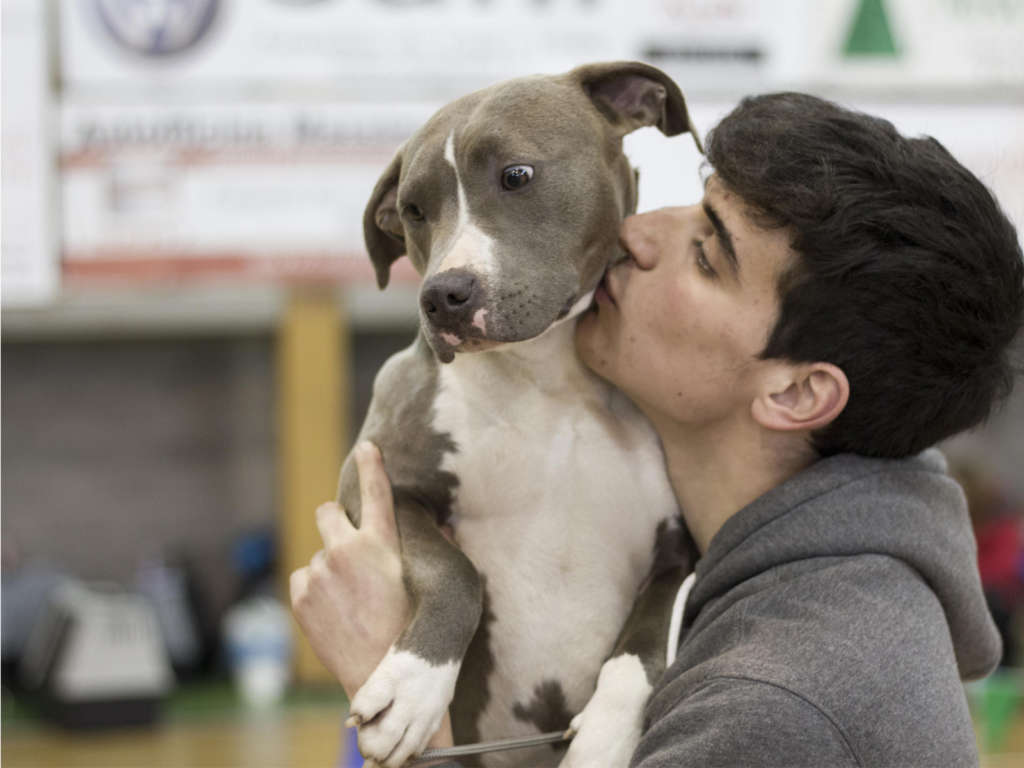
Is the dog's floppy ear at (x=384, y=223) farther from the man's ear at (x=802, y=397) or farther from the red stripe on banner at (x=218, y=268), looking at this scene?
the red stripe on banner at (x=218, y=268)

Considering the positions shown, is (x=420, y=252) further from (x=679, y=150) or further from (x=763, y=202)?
(x=679, y=150)

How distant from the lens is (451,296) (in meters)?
1.46

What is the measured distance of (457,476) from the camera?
161 cm

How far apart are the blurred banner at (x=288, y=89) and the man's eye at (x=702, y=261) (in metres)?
3.73

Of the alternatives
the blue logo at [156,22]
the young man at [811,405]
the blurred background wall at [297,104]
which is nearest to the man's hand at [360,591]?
the young man at [811,405]

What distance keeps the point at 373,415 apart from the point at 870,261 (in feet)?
2.33

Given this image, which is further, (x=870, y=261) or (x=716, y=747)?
(x=870, y=261)

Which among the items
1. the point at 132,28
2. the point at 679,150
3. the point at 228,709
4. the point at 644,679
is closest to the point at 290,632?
the point at 228,709

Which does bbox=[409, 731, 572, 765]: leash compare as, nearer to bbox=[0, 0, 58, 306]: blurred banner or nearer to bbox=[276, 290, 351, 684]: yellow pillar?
bbox=[0, 0, 58, 306]: blurred banner

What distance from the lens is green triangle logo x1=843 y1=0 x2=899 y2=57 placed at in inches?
219

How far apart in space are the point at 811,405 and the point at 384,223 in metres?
0.68

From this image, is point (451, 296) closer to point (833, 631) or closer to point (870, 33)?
point (833, 631)

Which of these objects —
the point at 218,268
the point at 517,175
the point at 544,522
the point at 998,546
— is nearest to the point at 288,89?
the point at 218,268

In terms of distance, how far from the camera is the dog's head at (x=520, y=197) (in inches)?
58.8
